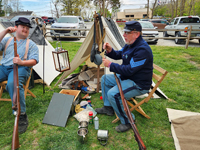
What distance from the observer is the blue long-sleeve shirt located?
7.18ft

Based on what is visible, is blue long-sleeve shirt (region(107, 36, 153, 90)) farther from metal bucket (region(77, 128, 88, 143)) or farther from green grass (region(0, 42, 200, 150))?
metal bucket (region(77, 128, 88, 143))

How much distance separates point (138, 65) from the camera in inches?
86.1

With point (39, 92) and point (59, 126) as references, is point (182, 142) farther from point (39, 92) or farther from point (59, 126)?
point (39, 92)

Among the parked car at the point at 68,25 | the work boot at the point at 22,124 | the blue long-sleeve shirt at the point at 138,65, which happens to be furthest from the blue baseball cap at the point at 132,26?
the parked car at the point at 68,25

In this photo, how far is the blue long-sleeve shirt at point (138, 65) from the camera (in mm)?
2189

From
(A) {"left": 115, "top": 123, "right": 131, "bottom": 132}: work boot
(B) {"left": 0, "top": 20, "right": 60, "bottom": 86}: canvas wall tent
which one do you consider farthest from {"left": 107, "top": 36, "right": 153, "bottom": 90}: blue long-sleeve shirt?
(B) {"left": 0, "top": 20, "right": 60, "bottom": 86}: canvas wall tent

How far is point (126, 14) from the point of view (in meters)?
52.2

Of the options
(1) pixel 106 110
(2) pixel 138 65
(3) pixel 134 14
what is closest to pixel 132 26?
(2) pixel 138 65

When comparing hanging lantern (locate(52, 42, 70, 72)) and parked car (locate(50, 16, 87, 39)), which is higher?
parked car (locate(50, 16, 87, 39))

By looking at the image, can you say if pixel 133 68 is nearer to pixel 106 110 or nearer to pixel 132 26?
pixel 132 26

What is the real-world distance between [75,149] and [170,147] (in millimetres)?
1375

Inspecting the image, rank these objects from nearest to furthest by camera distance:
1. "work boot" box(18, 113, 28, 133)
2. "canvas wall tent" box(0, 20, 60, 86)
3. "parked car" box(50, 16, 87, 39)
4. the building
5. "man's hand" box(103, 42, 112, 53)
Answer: "work boot" box(18, 113, 28, 133)
"man's hand" box(103, 42, 112, 53)
"canvas wall tent" box(0, 20, 60, 86)
"parked car" box(50, 16, 87, 39)
the building

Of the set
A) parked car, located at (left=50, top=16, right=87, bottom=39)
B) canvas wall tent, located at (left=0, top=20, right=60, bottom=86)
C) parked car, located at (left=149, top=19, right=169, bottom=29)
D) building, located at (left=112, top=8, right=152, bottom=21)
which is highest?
building, located at (left=112, top=8, right=152, bottom=21)

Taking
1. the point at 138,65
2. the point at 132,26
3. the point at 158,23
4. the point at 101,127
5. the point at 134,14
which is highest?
the point at 134,14
